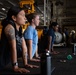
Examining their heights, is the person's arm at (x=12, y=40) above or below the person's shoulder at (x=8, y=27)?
below

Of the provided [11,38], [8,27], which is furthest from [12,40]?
[8,27]

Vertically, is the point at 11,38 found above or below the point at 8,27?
below

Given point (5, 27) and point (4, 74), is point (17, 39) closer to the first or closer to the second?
point (5, 27)

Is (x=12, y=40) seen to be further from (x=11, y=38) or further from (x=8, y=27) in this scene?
(x=8, y=27)

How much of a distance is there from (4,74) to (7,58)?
0.26 m

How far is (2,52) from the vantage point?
252 centimetres

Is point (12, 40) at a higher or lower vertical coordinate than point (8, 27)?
lower

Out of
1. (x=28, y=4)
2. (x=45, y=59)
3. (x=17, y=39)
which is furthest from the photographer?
(x=28, y=4)

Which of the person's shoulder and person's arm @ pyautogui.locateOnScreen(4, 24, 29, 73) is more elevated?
the person's shoulder

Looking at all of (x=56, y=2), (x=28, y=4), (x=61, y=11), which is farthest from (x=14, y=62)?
(x=61, y=11)

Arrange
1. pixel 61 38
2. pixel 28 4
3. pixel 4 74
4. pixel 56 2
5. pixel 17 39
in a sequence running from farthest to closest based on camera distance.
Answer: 1. pixel 56 2
2. pixel 61 38
3. pixel 28 4
4. pixel 17 39
5. pixel 4 74

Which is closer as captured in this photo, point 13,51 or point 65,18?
point 13,51

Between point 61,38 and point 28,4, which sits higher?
point 28,4

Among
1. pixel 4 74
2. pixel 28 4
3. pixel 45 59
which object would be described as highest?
pixel 28 4
